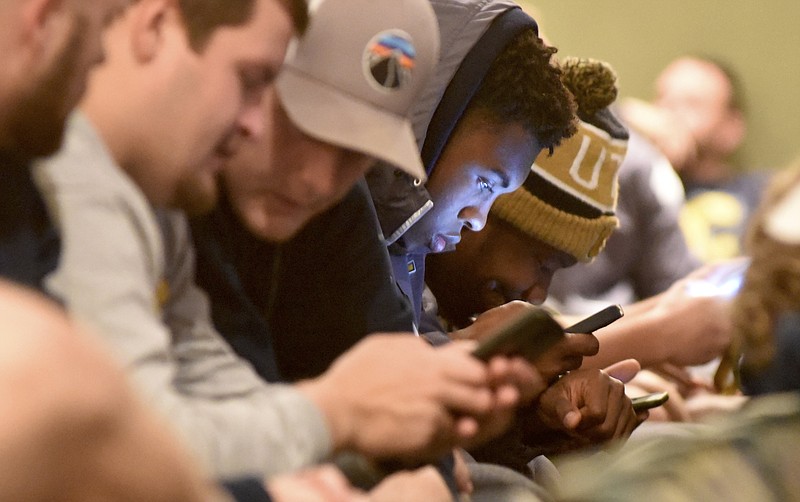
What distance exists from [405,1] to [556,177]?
65cm

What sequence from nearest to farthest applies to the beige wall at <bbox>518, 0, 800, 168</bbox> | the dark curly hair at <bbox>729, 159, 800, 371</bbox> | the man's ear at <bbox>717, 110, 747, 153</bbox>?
the dark curly hair at <bbox>729, 159, 800, 371</bbox> → the beige wall at <bbox>518, 0, 800, 168</bbox> → the man's ear at <bbox>717, 110, 747, 153</bbox>

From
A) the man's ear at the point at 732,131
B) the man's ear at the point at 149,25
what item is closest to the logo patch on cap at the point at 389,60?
the man's ear at the point at 149,25

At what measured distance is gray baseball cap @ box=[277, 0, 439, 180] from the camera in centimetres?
75

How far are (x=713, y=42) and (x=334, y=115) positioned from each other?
7.99 ft

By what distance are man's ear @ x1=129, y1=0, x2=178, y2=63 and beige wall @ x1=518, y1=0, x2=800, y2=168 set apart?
2.25 metres

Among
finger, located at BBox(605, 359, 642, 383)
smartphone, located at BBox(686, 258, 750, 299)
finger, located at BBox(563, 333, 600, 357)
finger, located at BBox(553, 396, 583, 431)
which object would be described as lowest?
smartphone, located at BBox(686, 258, 750, 299)

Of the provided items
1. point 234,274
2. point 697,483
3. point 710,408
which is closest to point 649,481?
point 697,483

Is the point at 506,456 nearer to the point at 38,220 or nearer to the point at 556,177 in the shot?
the point at 556,177

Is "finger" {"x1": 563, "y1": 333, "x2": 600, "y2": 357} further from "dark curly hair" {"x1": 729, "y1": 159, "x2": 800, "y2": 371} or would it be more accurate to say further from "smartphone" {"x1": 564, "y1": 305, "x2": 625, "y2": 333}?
"dark curly hair" {"x1": 729, "y1": 159, "x2": 800, "y2": 371}

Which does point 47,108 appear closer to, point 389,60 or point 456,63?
point 389,60

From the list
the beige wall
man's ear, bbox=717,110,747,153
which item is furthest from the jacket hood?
man's ear, bbox=717,110,747,153

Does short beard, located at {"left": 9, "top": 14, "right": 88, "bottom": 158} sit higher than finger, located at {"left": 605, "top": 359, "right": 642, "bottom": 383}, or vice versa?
short beard, located at {"left": 9, "top": 14, "right": 88, "bottom": 158}

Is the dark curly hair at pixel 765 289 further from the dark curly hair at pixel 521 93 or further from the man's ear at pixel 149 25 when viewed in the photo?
the man's ear at pixel 149 25

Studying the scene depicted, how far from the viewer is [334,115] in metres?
0.76
